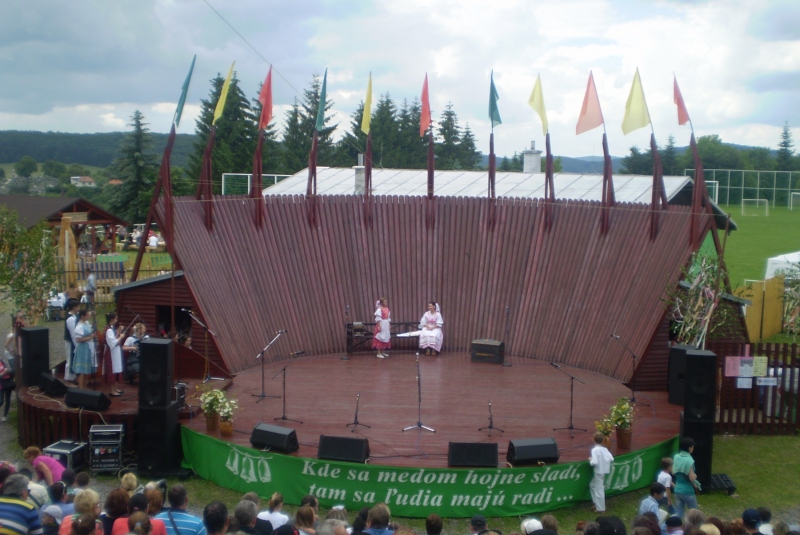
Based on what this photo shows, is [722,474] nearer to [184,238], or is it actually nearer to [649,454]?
[649,454]

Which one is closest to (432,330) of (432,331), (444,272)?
(432,331)

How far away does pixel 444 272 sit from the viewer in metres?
17.2

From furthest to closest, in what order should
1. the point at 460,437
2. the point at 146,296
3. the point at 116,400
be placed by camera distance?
the point at 146,296 → the point at 116,400 → the point at 460,437

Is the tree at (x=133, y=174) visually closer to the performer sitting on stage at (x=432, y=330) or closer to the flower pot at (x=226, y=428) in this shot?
the performer sitting on stage at (x=432, y=330)

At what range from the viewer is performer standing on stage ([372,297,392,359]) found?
53.2 feet

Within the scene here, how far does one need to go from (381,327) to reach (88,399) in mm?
6513

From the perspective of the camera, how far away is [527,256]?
55.3ft

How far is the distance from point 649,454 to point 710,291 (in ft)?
11.1

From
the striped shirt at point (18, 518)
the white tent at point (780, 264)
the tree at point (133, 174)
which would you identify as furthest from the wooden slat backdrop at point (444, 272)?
the tree at point (133, 174)

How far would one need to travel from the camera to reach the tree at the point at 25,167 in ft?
275

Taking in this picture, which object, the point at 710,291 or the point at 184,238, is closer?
the point at 710,291

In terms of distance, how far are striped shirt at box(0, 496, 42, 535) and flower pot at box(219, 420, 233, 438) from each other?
4889 mm

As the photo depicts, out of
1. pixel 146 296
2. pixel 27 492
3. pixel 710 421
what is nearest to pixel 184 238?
pixel 146 296

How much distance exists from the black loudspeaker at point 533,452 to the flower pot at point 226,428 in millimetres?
4005
